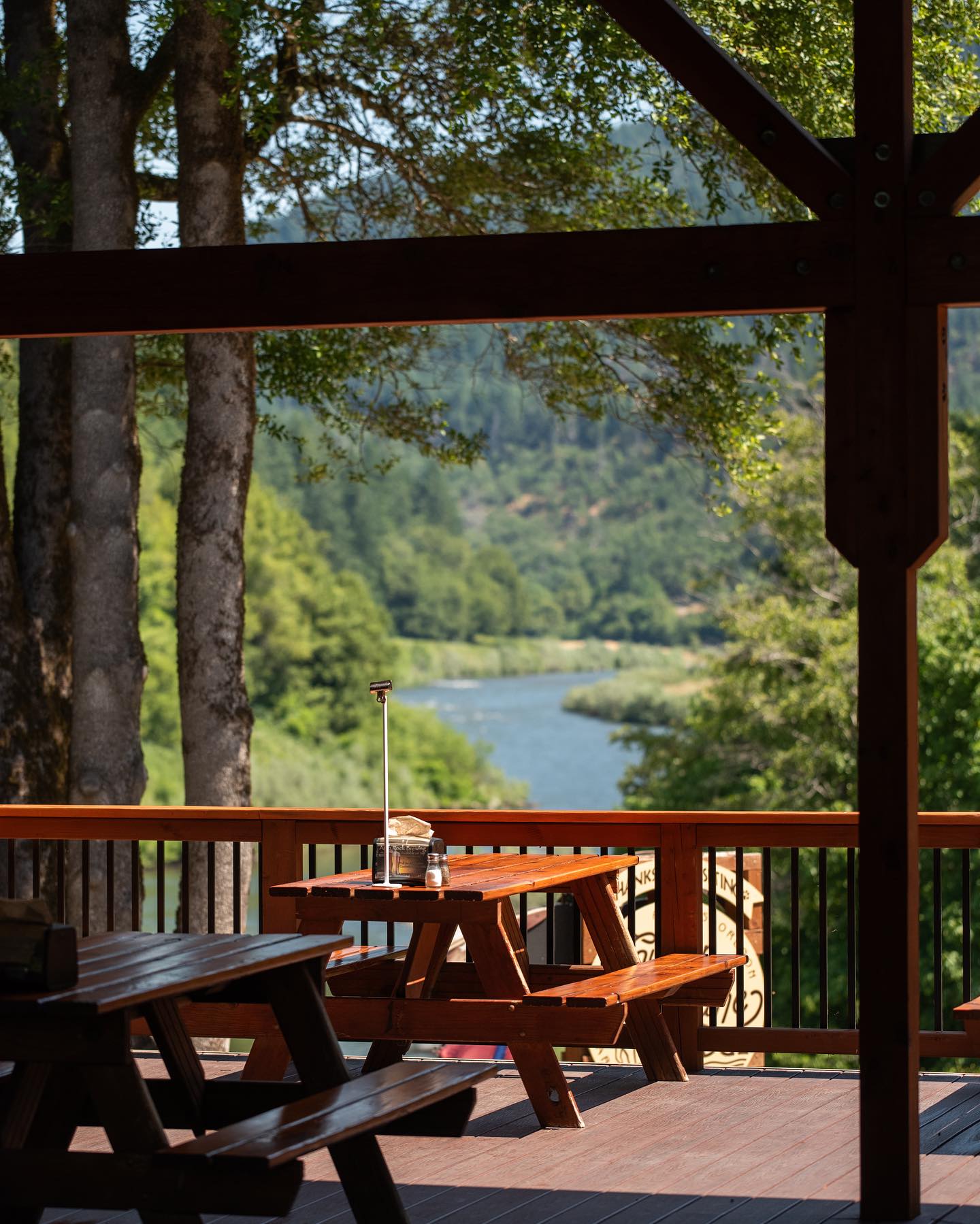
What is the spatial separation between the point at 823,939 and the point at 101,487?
5.32 meters

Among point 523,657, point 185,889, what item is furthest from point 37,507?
point 523,657

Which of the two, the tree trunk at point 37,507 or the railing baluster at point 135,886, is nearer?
the railing baluster at point 135,886

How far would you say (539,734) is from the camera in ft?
214

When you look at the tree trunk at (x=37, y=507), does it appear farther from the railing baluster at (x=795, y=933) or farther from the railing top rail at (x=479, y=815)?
the railing baluster at (x=795, y=933)

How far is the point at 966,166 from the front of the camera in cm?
417

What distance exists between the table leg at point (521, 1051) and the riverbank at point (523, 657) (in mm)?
58850

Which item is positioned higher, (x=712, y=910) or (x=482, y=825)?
(x=482, y=825)

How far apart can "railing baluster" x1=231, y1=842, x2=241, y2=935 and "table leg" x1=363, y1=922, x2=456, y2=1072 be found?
1977 mm

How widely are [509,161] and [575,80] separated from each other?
3.86 feet

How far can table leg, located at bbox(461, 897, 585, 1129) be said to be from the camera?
17.3ft

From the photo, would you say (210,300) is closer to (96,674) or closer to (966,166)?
(966,166)

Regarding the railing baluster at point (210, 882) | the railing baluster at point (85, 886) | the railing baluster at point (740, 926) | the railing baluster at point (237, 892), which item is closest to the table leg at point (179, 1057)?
the railing baluster at point (210, 882)

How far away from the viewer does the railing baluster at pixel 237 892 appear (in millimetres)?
7785

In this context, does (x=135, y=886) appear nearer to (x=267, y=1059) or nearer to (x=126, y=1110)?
(x=267, y=1059)
